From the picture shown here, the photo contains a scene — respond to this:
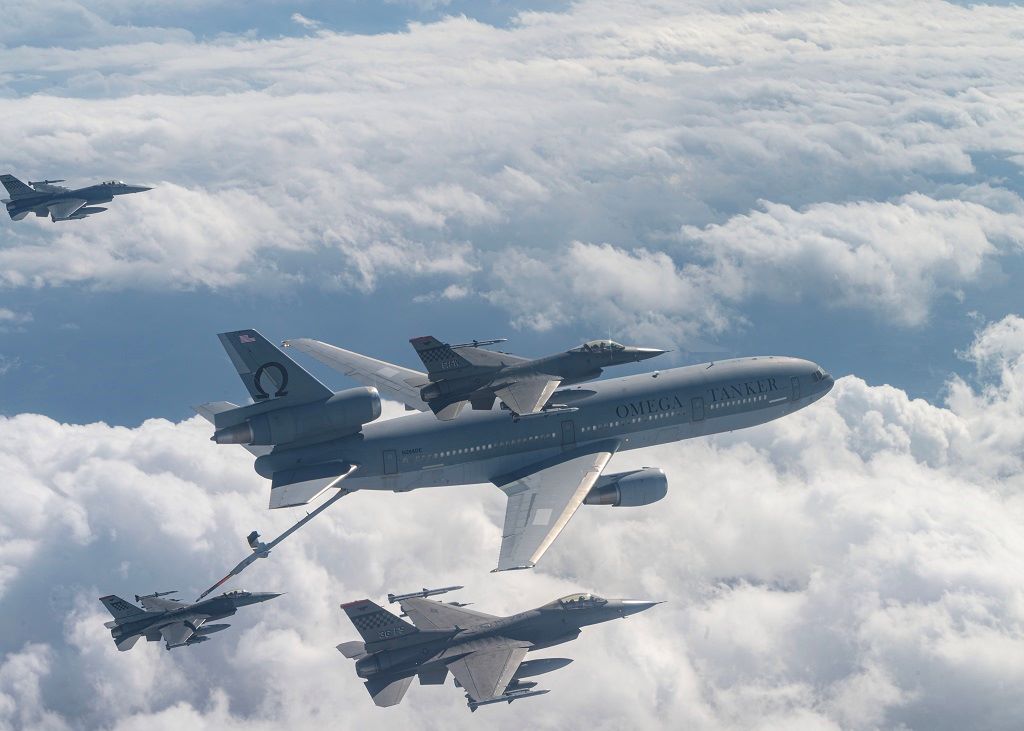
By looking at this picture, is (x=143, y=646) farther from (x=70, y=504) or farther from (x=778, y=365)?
(x=778, y=365)

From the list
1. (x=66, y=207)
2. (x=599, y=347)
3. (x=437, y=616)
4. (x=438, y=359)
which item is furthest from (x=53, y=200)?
(x=599, y=347)

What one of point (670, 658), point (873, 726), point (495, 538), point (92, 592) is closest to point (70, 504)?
point (92, 592)

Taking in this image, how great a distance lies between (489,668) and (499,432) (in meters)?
18.4

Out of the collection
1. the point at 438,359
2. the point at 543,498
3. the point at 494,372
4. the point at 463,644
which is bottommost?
the point at 463,644

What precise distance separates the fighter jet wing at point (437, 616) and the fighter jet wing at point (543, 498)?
770 cm

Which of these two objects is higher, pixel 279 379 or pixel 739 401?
pixel 279 379

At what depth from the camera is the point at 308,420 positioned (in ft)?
225

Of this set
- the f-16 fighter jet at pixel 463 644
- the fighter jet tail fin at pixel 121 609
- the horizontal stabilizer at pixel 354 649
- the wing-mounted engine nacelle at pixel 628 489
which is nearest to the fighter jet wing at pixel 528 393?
the wing-mounted engine nacelle at pixel 628 489

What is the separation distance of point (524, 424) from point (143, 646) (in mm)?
155044

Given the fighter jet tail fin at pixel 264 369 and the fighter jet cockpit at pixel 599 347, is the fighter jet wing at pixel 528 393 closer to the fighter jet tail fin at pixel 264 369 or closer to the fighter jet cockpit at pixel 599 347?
the fighter jet cockpit at pixel 599 347

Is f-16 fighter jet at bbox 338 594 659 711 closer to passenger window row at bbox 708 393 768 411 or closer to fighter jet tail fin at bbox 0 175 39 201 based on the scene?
passenger window row at bbox 708 393 768 411

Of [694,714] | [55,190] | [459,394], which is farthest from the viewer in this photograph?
[694,714]

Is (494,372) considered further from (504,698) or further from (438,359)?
(504,698)

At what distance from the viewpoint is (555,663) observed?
64.7 m
